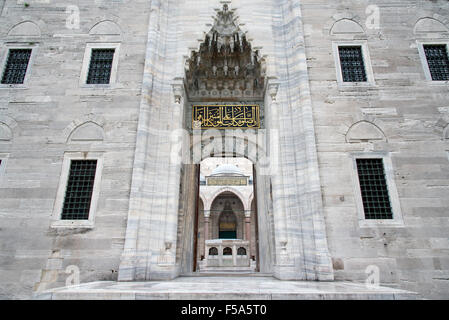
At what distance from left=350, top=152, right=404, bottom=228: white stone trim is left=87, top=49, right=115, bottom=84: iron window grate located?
7956 mm

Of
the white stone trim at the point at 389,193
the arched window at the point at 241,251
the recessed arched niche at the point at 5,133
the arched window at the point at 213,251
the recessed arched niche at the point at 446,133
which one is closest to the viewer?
the white stone trim at the point at 389,193

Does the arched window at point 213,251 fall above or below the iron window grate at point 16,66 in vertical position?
below

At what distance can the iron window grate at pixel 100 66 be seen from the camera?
26.9 feet

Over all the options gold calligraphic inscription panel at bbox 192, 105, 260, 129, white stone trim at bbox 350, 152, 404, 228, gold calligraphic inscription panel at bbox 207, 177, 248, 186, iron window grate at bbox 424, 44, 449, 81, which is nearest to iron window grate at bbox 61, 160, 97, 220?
gold calligraphic inscription panel at bbox 192, 105, 260, 129

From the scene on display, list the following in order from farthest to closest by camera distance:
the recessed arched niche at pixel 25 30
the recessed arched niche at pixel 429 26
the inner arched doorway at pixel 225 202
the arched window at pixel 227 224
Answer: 1. the arched window at pixel 227 224
2. the inner arched doorway at pixel 225 202
3. the recessed arched niche at pixel 25 30
4. the recessed arched niche at pixel 429 26

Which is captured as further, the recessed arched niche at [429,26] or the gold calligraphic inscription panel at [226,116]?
the gold calligraphic inscription panel at [226,116]

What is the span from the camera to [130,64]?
→ 26.9ft

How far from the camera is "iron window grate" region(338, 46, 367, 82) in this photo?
806 cm

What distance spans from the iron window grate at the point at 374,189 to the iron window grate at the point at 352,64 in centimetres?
277

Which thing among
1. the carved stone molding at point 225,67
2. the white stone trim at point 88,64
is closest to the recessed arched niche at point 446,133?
the carved stone molding at point 225,67

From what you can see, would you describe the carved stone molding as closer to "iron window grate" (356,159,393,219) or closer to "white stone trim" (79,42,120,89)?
"white stone trim" (79,42,120,89)

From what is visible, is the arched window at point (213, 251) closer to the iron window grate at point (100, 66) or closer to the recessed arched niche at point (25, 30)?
the iron window grate at point (100, 66)
